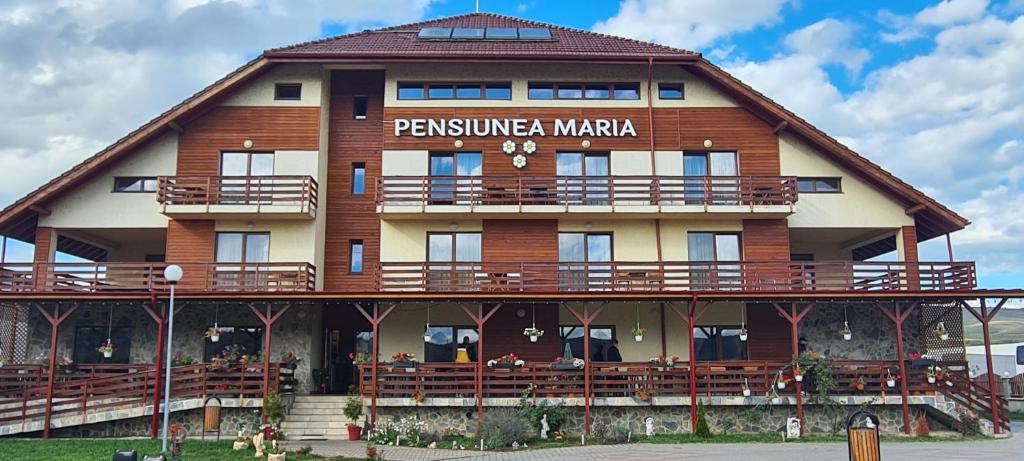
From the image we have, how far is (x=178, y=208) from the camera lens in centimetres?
2205

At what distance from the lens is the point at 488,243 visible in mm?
23062

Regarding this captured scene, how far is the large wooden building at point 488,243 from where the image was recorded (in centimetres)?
2019

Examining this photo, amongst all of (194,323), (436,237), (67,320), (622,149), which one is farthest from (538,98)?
(67,320)

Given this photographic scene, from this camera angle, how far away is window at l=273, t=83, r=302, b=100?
78.7 ft

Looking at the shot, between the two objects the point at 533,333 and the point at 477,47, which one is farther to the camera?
the point at 477,47

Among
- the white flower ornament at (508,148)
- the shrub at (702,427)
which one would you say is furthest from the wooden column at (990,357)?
the white flower ornament at (508,148)

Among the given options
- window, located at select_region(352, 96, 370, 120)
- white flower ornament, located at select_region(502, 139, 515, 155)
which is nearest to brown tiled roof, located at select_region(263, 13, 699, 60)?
window, located at select_region(352, 96, 370, 120)

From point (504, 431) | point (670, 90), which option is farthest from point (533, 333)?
point (670, 90)

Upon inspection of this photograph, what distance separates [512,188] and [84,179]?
1184 cm

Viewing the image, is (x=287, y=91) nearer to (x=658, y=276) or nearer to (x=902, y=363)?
(x=658, y=276)

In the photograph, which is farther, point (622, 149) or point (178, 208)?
point (622, 149)

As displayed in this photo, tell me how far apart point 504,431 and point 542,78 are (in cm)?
1104

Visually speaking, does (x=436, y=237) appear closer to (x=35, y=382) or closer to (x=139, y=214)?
(x=139, y=214)

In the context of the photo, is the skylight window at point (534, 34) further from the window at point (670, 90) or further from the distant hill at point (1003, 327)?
the distant hill at point (1003, 327)
